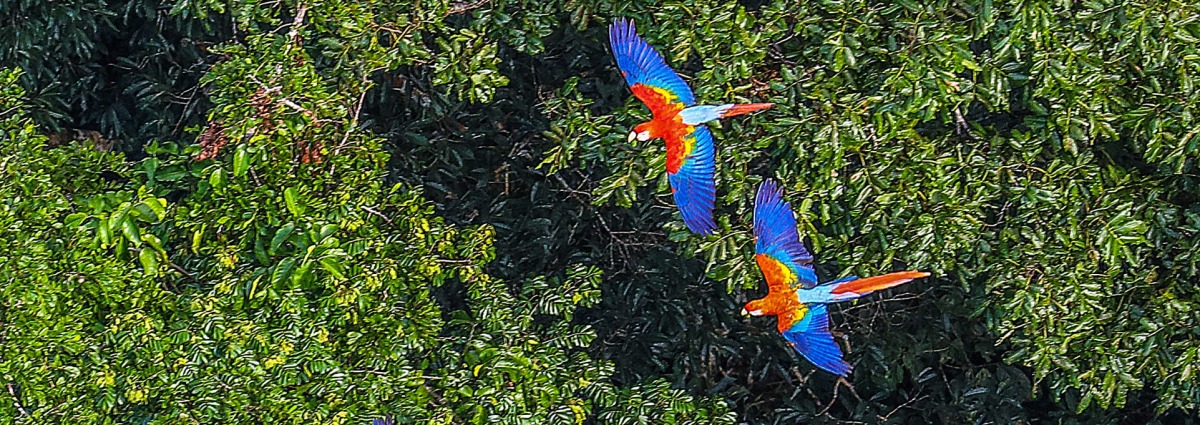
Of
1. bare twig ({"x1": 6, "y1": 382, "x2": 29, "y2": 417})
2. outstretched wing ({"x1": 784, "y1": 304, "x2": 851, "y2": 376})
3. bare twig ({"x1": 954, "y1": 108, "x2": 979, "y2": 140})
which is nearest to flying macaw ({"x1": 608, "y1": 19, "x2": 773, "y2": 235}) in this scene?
outstretched wing ({"x1": 784, "y1": 304, "x2": 851, "y2": 376})

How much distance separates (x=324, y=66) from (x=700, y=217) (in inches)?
48.3

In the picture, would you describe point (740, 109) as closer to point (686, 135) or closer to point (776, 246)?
point (686, 135)

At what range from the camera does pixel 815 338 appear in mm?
2422

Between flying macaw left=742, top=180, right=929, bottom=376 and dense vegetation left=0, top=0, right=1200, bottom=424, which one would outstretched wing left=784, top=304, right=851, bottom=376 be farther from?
dense vegetation left=0, top=0, right=1200, bottom=424

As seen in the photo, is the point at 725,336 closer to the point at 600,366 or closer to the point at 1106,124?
the point at 600,366

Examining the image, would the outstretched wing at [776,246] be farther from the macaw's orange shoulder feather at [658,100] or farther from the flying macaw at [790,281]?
the macaw's orange shoulder feather at [658,100]

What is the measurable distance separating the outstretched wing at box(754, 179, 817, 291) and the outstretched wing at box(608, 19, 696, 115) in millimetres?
251

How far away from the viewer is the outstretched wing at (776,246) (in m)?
2.37

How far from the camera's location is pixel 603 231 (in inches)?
143

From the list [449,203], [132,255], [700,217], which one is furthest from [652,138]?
[449,203]

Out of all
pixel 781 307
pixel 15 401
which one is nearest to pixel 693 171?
pixel 781 307

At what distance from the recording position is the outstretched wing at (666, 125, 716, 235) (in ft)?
7.64

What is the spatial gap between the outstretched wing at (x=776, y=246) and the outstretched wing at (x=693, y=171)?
0.11 m

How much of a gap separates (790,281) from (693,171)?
0.97ft
